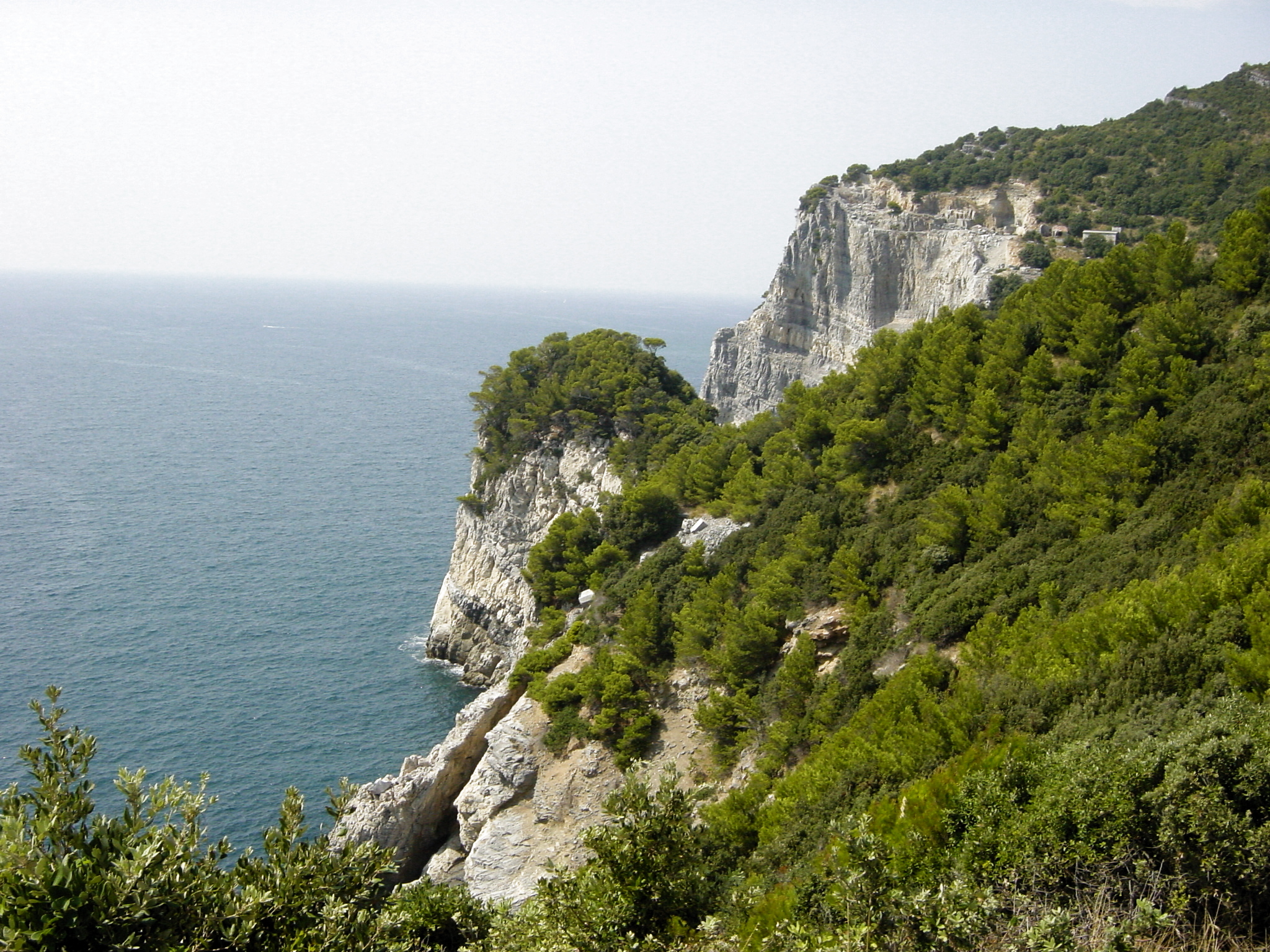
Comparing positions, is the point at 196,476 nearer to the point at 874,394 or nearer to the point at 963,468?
the point at 874,394

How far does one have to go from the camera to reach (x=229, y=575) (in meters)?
54.7

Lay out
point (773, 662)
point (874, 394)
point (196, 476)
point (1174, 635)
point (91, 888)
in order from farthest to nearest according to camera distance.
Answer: point (196, 476), point (874, 394), point (773, 662), point (1174, 635), point (91, 888)

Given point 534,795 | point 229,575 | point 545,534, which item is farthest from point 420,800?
point 229,575

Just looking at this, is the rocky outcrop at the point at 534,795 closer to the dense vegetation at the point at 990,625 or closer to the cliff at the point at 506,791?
the cliff at the point at 506,791

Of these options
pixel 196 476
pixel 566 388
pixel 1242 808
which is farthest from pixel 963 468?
pixel 196 476

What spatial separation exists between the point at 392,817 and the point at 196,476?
54495 mm

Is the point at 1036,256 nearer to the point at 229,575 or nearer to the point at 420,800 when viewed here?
the point at 420,800

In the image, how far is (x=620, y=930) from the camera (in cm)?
1195

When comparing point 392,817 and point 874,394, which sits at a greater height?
point 874,394

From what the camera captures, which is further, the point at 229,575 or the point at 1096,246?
the point at 229,575

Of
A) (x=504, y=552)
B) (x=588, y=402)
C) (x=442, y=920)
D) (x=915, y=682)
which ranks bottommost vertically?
(x=504, y=552)

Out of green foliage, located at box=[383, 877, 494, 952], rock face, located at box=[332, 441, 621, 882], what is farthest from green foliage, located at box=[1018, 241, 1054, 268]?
green foliage, located at box=[383, 877, 494, 952]

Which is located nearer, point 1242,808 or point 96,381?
point 1242,808

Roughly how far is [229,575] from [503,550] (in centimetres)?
1895
